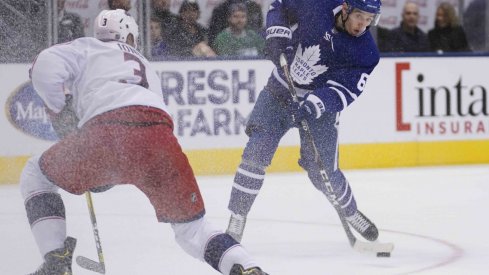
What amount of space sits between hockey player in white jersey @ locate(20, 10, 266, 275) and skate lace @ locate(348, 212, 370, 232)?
1.40 m

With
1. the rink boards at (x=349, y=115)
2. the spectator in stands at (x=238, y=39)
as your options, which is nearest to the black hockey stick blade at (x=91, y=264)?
the rink boards at (x=349, y=115)

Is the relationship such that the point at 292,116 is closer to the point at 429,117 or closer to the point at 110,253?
the point at 110,253

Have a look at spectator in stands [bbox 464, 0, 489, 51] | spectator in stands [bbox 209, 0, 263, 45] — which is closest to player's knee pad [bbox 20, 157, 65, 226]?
spectator in stands [bbox 209, 0, 263, 45]

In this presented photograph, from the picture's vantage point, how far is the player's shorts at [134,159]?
3367 mm

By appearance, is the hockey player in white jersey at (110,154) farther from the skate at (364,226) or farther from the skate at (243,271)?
the skate at (364,226)

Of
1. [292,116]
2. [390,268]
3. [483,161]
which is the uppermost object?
[292,116]

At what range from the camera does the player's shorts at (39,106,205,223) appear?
337cm

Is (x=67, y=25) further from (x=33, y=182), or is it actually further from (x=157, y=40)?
(x=33, y=182)

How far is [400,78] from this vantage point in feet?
25.7

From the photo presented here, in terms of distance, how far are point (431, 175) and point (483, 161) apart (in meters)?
0.81

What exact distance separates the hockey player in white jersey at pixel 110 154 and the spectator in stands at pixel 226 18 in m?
4.03

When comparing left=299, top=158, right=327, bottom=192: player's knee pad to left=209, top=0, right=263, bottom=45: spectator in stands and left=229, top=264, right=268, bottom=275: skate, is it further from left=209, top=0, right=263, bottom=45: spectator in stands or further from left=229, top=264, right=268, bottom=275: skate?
left=209, top=0, right=263, bottom=45: spectator in stands

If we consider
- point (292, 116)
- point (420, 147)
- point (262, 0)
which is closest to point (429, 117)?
point (420, 147)

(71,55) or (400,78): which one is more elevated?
(71,55)
